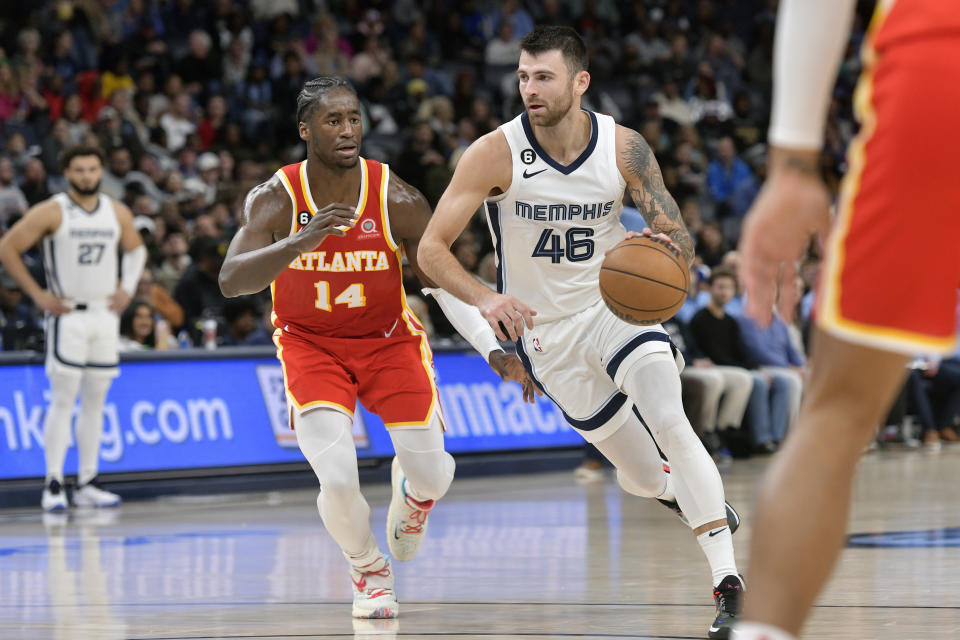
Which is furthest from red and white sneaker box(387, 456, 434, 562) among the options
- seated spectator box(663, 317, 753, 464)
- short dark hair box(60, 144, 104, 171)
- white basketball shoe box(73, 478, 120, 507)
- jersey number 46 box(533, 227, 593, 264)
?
seated spectator box(663, 317, 753, 464)

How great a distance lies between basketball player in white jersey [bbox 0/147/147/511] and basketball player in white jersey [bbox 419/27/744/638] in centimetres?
499

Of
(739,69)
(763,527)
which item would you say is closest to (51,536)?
(763,527)

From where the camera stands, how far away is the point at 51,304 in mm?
10094

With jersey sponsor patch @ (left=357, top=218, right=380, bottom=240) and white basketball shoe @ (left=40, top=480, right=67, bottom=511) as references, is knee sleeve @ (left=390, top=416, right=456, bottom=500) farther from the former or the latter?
white basketball shoe @ (left=40, top=480, right=67, bottom=511)

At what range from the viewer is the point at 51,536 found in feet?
27.9

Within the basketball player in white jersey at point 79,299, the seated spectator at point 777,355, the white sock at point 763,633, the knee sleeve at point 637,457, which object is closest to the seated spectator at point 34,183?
the basketball player in white jersey at point 79,299

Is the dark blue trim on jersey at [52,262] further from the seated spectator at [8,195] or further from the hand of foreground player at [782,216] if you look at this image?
the hand of foreground player at [782,216]

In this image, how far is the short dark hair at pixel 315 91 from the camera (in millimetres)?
5895

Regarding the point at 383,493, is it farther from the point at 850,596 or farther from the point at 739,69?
the point at 739,69

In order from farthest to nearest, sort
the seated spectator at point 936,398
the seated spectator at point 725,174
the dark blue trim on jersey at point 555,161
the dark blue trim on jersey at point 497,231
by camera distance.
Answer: the seated spectator at point 725,174 < the seated spectator at point 936,398 < the dark blue trim on jersey at point 497,231 < the dark blue trim on jersey at point 555,161

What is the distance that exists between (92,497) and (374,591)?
16.9ft

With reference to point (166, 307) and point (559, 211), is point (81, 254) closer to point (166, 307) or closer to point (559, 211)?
point (166, 307)

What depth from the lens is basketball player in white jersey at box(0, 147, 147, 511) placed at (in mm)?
9992

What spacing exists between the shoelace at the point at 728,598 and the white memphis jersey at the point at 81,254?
257 inches
